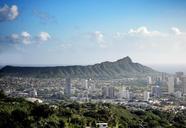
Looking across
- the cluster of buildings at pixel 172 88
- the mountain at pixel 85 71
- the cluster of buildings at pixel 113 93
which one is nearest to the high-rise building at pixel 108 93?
the cluster of buildings at pixel 113 93

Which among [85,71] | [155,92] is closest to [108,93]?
[155,92]

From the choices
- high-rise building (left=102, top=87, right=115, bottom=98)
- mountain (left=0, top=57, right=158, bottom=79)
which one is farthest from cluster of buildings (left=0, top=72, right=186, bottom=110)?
mountain (left=0, top=57, right=158, bottom=79)

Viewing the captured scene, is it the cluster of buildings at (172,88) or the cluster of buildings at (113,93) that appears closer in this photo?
the cluster of buildings at (113,93)

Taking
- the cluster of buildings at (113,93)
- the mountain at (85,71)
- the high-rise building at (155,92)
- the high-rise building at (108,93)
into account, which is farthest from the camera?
the mountain at (85,71)

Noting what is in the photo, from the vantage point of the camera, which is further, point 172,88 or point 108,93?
point 172,88

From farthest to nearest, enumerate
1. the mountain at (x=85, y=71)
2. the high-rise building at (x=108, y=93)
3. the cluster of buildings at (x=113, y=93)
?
the mountain at (x=85, y=71) → the high-rise building at (x=108, y=93) → the cluster of buildings at (x=113, y=93)

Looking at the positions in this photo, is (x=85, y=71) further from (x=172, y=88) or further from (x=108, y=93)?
(x=172, y=88)

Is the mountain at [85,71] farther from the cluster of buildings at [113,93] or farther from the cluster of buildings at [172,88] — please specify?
the cluster of buildings at [172,88]

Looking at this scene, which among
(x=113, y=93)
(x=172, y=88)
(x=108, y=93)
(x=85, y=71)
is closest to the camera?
(x=113, y=93)
